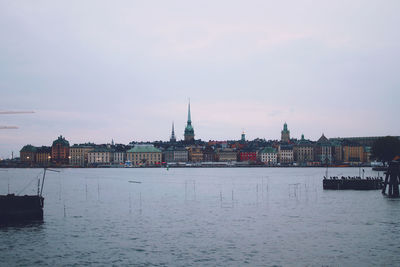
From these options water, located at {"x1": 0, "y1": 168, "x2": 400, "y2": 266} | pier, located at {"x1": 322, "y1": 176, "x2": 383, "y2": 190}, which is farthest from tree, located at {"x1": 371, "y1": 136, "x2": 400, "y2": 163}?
water, located at {"x1": 0, "y1": 168, "x2": 400, "y2": 266}

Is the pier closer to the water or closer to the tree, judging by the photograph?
the water

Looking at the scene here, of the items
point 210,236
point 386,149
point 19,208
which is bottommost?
point 210,236

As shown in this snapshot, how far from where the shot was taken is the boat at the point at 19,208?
39000 millimetres

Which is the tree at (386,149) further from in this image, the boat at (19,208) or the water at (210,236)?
the boat at (19,208)

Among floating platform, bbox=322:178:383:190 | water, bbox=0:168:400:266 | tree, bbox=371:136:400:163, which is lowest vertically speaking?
water, bbox=0:168:400:266

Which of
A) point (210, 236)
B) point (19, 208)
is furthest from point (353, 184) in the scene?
point (19, 208)

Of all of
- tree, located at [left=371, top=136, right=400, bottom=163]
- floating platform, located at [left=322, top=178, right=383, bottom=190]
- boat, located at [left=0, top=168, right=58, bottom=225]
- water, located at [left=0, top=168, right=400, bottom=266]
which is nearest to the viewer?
water, located at [left=0, top=168, right=400, bottom=266]

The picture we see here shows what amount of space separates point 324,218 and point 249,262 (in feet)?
58.8

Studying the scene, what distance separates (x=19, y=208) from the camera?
130 feet

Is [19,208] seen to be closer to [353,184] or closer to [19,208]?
[19,208]

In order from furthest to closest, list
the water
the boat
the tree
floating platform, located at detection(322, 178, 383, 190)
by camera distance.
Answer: the tree, floating platform, located at detection(322, 178, 383, 190), the boat, the water

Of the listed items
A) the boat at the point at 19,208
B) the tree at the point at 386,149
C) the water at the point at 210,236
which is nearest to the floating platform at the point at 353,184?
the water at the point at 210,236

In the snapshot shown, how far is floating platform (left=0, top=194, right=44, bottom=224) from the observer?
1535 inches

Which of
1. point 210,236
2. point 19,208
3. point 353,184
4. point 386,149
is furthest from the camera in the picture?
point 386,149
